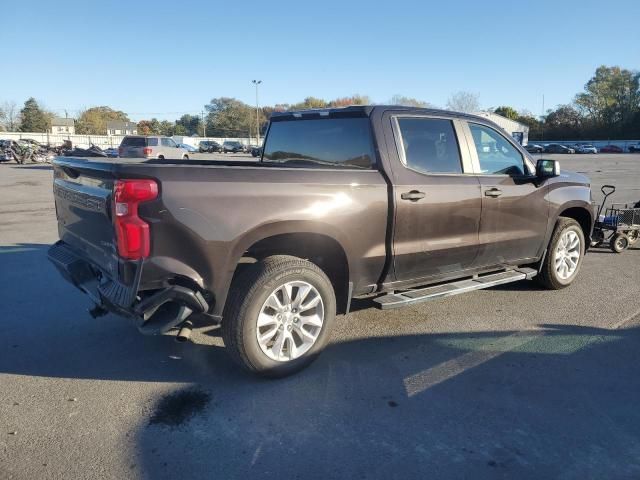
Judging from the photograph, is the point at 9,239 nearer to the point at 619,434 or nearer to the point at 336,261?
the point at 336,261

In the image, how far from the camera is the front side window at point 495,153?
191 inches

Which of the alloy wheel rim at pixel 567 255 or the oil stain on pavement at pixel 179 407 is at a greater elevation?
the alloy wheel rim at pixel 567 255

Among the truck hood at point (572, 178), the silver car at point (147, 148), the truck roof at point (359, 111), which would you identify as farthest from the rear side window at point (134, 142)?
the truck hood at point (572, 178)

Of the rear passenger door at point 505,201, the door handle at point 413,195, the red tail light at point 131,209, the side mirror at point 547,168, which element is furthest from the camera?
the side mirror at point 547,168

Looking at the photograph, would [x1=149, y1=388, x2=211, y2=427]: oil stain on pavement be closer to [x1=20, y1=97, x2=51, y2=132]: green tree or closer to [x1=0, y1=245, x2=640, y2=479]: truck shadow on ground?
[x1=0, y1=245, x2=640, y2=479]: truck shadow on ground

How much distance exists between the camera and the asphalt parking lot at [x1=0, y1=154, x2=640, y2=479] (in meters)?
2.71

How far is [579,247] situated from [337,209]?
3.64 m

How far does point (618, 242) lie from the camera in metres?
7.73

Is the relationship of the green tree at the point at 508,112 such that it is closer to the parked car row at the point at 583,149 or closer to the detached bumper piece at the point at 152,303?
the parked car row at the point at 583,149

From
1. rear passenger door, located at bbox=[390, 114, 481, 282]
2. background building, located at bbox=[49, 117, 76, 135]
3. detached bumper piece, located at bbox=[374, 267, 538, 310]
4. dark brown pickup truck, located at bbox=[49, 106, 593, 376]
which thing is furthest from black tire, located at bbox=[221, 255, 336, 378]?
background building, located at bbox=[49, 117, 76, 135]

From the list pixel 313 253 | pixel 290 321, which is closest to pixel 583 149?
pixel 313 253

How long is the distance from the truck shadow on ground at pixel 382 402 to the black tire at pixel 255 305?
0.49ft

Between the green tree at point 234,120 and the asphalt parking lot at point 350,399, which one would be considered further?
the green tree at point 234,120

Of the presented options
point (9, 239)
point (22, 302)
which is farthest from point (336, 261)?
point (9, 239)
